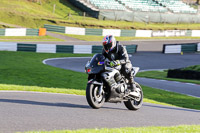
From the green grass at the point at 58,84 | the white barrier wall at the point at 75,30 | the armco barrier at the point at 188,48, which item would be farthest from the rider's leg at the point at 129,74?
the white barrier wall at the point at 75,30

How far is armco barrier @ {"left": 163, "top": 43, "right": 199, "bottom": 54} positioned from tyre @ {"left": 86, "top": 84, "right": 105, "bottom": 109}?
30.2 m

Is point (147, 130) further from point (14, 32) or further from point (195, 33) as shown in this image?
point (195, 33)

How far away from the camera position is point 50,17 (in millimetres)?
46781

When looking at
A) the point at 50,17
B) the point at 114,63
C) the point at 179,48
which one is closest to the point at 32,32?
the point at 50,17

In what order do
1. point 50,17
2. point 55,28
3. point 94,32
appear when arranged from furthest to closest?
point 50,17, point 94,32, point 55,28

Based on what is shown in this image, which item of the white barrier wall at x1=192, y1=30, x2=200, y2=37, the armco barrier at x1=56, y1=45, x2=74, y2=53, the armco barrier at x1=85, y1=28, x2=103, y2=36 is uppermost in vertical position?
the white barrier wall at x1=192, y1=30, x2=200, y2=37

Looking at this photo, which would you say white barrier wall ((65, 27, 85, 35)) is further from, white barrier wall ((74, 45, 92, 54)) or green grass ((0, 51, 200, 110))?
green grass ((0, 51, 200, 110))

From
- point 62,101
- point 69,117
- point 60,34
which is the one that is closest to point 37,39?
point 60,34

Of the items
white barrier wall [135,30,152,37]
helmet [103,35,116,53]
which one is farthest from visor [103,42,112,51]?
white barrier wall [135,30,152,37]

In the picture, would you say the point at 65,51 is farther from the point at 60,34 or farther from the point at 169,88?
the point at 169,88

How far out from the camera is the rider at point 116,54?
9.39m

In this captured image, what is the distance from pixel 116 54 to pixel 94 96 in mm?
1273

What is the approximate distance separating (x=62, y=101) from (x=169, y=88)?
32.7 feet

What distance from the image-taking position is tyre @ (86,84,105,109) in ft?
29.2
